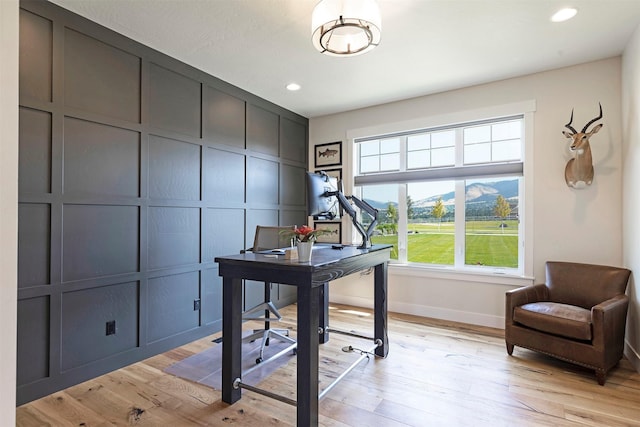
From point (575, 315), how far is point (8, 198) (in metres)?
3.59

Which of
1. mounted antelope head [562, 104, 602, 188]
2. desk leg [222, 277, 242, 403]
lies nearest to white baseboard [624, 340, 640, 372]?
mounted antelope head [562, 104, 602, 188]

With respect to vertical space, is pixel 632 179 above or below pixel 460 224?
above

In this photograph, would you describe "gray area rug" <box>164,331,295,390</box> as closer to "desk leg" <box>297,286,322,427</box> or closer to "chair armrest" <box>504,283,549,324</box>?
"desk leg" <box>297,286,322,427</box>

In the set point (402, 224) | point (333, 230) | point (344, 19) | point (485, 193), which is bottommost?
point (333, 230)

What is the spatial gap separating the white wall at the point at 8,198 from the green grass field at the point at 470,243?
12.5 feet

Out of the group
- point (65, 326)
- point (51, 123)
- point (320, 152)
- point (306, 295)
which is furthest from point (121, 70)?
point (320, 152)

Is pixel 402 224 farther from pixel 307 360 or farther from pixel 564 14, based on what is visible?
pixel 307 360

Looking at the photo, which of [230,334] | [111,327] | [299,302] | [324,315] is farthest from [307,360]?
[111,327]

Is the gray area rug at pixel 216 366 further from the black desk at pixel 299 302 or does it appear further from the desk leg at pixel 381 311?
the desk leg at pixel 381 311

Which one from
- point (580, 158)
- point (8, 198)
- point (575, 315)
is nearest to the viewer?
point (8, 198)

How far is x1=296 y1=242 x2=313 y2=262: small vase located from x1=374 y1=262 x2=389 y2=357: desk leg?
1.07 m

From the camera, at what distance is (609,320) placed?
2434 millimetres

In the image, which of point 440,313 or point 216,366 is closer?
point 216,366

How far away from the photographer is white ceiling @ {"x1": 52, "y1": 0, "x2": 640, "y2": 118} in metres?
2.35
